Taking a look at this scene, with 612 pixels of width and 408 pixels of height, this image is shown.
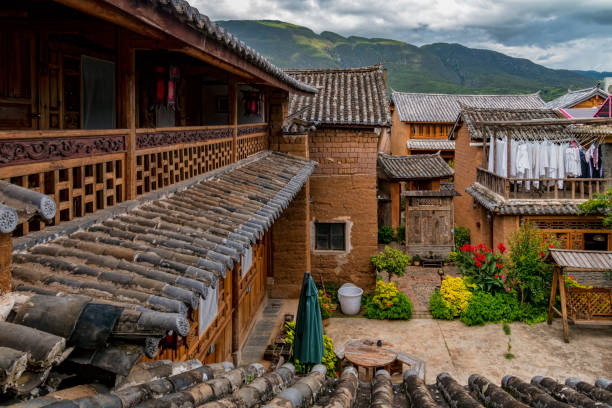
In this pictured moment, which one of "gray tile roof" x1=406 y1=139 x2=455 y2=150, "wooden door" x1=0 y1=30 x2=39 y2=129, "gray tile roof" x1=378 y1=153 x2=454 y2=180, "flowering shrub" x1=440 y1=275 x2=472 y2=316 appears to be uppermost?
"gray tile roof" x1=406 y1=139 x2=455 y2=150

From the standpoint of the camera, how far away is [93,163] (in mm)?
3711

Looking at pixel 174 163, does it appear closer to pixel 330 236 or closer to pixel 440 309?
pixel 330 236

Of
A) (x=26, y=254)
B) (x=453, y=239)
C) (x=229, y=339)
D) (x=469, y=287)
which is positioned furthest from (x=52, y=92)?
(x=453, y=239)

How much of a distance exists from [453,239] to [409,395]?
15.9 m

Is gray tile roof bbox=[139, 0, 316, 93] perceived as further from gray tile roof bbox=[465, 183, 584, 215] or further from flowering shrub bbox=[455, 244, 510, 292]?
gray tile roof bbox=[465, 183, 584, 215]

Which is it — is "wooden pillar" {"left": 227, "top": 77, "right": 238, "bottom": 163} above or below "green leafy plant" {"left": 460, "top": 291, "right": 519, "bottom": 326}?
above

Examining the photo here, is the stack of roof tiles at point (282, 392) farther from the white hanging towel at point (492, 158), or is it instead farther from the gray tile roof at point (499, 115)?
the gray tile roof at point (499, 115)

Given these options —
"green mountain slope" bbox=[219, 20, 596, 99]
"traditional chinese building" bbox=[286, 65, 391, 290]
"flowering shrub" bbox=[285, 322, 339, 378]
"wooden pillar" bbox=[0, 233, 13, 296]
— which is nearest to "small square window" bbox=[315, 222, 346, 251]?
"traditional chinese building" bbox=[286, 65, 391, 290]

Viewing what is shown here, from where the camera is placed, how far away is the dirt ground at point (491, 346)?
980 cm

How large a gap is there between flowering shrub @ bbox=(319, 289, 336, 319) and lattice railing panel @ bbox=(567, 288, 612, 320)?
592 centimetres

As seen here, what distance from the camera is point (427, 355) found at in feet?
34.7

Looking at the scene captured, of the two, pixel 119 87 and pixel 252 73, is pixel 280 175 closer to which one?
pixel 252 73

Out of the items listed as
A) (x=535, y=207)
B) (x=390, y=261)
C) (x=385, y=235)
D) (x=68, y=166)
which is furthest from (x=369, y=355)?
(x=385, y=235)

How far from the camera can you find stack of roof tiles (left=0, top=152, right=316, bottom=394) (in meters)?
2.05
